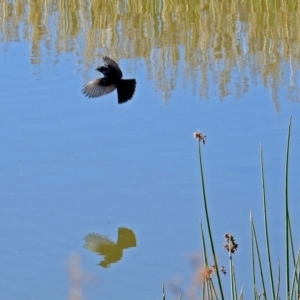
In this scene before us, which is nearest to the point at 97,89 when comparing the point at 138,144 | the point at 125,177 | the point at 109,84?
the point at 109,84

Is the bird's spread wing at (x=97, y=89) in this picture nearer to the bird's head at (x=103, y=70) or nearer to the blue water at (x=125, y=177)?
the bird's head at (x=103, y=70)

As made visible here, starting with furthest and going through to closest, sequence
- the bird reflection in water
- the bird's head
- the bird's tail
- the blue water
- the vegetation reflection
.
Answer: the vegetation reflection < the bird's tail < the bird's head < the bird reflection in water < the blue water

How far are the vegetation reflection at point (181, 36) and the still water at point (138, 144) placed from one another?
14 millimetres

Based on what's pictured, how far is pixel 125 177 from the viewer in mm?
3824

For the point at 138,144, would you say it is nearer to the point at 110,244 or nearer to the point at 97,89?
the point at 97,89

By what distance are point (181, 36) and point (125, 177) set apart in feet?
8.01

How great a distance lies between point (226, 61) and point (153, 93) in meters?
0.76

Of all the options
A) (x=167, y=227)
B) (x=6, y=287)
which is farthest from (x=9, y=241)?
(x=167, y=227)

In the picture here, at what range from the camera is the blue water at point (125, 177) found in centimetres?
311

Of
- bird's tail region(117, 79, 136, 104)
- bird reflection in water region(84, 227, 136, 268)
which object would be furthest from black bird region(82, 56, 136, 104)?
bird reflection in water region(84, 227, 136, 268)

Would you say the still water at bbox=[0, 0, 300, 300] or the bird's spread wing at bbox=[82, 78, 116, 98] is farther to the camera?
the bird's spread wing at bbox=[82, 78, 116, 98]

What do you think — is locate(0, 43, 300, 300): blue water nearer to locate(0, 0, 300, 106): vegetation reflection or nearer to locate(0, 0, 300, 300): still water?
locate(0, 0, 300, 300): still water

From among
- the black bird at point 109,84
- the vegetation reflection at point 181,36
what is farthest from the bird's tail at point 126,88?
the vegetation reflection at point 181,36

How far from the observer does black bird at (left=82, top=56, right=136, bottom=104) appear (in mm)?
4027
